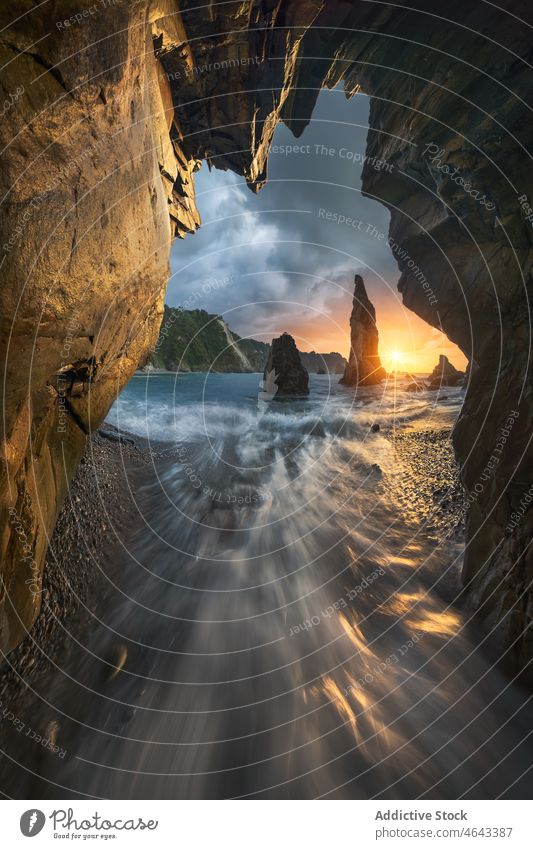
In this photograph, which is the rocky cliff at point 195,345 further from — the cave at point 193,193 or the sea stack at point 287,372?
the cave at point 193,193

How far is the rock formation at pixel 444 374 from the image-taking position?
4775cm

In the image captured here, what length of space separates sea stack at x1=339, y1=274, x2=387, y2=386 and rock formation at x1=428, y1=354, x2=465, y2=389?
10615 mm

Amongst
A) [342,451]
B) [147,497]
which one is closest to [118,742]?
[147,497]

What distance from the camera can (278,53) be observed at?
789 centimetres

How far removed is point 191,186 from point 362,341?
44.2 metres

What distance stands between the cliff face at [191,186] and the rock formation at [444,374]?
44.3 m

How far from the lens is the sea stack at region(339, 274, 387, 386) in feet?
155

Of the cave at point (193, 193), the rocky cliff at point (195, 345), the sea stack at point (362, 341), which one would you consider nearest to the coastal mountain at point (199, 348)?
the rocky cliff at point (195, 345)

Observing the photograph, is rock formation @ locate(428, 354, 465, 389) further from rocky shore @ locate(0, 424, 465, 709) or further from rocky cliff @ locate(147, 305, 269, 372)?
rocky cliff @ locate(147, 305, 269, 372)

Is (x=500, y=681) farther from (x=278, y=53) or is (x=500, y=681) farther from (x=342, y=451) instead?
(x=278, y=53)
